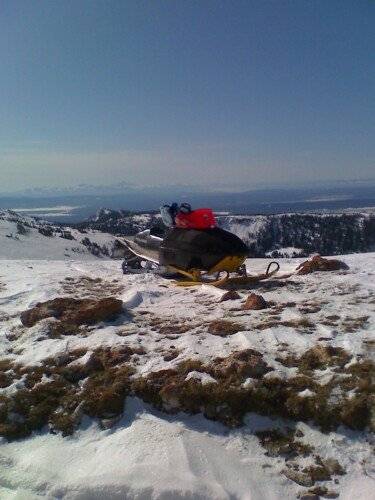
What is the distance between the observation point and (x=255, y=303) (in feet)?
30.1

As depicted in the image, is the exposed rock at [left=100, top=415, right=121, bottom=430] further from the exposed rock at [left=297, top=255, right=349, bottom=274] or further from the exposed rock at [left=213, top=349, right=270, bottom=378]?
the exposed rock at [left=297, top=255, right=349, bottom=274]

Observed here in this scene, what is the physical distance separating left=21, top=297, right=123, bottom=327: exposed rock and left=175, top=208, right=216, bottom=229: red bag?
3.86 meters

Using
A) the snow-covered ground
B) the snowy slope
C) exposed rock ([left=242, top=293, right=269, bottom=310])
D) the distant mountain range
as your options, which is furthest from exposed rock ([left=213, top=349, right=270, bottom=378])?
the distant mountain range

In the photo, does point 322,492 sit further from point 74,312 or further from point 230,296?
point 74,312

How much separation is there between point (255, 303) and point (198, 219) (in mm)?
3936

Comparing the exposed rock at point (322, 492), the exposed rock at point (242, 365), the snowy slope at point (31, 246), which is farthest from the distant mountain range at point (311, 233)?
the exposed rock at point (322, 492)

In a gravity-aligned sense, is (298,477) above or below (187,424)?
below

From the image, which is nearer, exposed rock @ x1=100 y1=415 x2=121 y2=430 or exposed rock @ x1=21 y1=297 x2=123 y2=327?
exposed rock @ x1=100 y1=415 x2=121 y2=430

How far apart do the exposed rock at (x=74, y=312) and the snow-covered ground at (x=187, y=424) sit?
25 cm

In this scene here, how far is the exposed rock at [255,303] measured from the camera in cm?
912

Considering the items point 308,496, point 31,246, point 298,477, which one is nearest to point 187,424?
point 298,477

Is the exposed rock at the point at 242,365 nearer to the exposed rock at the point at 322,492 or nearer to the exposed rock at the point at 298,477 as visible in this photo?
the exposed rock at the point at 298,477

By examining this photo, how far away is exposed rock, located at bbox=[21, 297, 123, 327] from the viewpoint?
8938mm

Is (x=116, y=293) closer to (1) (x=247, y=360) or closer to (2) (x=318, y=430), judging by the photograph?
(1) (x=247, y=360)
